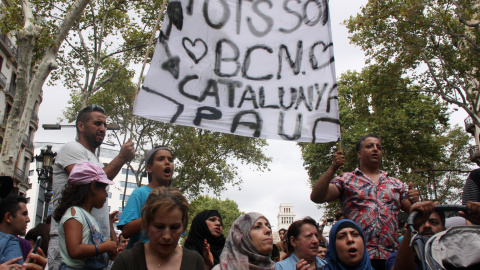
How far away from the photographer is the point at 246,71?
4.41m

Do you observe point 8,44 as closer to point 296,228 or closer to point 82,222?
point 296,228

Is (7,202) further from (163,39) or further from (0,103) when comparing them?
(0,103)

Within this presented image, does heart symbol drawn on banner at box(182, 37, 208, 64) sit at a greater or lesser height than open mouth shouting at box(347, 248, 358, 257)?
greater

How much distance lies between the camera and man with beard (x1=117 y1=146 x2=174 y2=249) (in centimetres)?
345

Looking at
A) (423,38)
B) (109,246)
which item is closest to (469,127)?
(423,38)

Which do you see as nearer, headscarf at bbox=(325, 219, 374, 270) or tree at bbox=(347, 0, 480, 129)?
headscarf at bbox=(325, 219, 374, 270)

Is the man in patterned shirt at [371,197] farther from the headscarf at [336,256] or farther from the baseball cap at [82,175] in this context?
the baseball cap at [82,175]

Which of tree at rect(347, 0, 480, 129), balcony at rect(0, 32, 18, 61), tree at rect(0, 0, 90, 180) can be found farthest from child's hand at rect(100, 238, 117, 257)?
balcony at rect(0, 32, 18, 61)

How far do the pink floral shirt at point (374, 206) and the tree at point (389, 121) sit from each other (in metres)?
12.3

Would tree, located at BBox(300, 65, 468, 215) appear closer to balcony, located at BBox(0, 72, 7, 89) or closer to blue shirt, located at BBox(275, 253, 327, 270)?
blue shirt, located at BBox(275, 253, 327, 270)

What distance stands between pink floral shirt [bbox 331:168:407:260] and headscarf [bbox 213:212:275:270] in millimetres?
806

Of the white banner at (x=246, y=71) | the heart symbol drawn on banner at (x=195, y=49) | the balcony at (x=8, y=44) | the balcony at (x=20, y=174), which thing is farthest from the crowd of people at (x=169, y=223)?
the balcony at (x=20, y=174)

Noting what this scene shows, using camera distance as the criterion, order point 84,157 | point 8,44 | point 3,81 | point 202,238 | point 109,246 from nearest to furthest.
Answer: point 109,246
point 84,157
point 202,238
point 3,81
point 8,44

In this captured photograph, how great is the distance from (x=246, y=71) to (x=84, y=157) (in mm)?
1720
